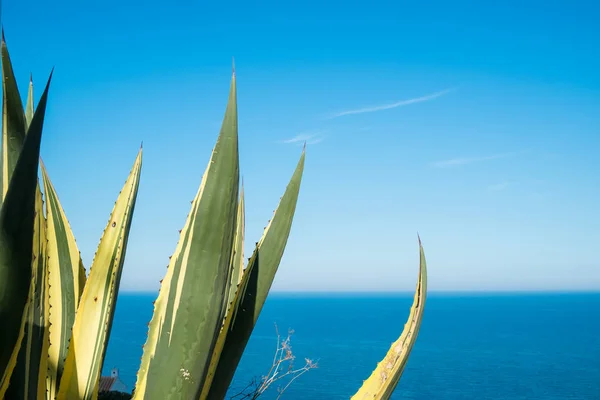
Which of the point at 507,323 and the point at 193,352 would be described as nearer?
the point at 193,352

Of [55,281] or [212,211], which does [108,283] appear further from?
[212,211]

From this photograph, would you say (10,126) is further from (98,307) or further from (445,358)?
(445,358)

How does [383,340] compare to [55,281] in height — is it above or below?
below

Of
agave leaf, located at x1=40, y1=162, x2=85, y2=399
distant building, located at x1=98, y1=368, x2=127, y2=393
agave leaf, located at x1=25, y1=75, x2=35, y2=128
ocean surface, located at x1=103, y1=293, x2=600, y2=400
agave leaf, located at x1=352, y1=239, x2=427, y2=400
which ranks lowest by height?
ocean surface, located at x1=103, y1=293, x2=600, y2=400

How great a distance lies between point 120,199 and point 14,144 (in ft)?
0.84

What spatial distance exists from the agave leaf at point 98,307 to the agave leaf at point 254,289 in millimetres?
210

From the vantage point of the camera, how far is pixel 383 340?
2586 inches

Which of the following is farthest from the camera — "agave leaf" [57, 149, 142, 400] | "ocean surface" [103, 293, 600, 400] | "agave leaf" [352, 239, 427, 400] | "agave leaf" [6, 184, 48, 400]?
"ocean surface" [103, 293, 600, 400]

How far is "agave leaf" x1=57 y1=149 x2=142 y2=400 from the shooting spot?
0.98 m

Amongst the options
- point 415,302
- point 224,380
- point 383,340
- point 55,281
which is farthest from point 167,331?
point 383,340

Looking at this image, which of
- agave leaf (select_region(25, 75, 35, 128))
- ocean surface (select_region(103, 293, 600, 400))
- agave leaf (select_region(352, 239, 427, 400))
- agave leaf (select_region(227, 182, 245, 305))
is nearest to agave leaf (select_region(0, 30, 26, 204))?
agave leaf (select_region(25, 75, 35, 128))

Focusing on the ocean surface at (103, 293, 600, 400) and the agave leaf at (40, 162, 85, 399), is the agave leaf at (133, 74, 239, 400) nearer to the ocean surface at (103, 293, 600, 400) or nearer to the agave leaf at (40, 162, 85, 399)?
the agave leaf at (40, 162, 85, 399)

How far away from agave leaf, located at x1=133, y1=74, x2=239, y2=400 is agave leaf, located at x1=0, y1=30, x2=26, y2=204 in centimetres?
30

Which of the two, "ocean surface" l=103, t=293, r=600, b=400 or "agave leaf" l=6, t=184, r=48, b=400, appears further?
"ocean surface" l=103, t=293, r=600, b=400
